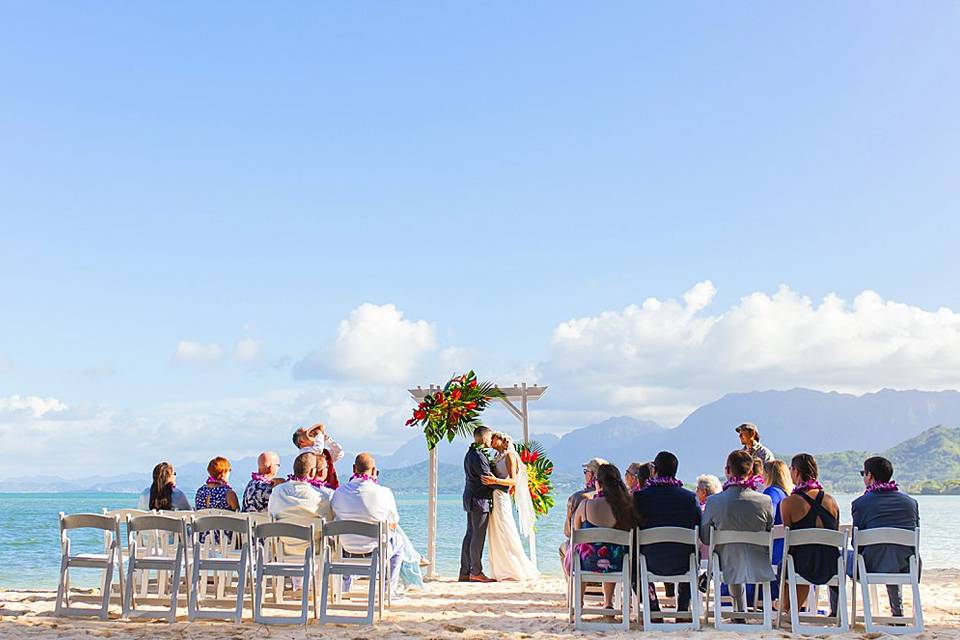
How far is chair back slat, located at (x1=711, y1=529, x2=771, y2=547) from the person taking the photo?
7.42 metres

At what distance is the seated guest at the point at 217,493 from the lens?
30.3ft

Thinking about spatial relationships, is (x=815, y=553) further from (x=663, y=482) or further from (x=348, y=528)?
(x=348, y=528)

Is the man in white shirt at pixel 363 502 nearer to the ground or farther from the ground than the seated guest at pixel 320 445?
nearer to the ground

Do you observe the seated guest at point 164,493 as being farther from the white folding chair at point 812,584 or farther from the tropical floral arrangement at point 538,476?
the white folding chair at point 812,584

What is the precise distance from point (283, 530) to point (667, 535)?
2845mm

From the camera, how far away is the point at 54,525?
136 ft

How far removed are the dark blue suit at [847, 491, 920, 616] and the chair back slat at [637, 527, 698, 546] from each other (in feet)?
4.31

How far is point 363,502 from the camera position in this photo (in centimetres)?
861

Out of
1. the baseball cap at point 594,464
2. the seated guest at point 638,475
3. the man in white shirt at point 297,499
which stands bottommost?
the man in white shirt at point 297,499

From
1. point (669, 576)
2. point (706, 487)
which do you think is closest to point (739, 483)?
point (669, 576)

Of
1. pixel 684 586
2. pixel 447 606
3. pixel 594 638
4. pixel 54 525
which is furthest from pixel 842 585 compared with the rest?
pixel 54 525

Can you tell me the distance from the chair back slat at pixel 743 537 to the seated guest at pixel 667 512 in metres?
0.30

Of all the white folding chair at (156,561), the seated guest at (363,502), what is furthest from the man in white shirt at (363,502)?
the white folding chair at (156,561)

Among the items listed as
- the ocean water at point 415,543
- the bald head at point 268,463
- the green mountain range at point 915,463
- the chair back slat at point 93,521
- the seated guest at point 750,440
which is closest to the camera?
the chair back slat at point 93,521
